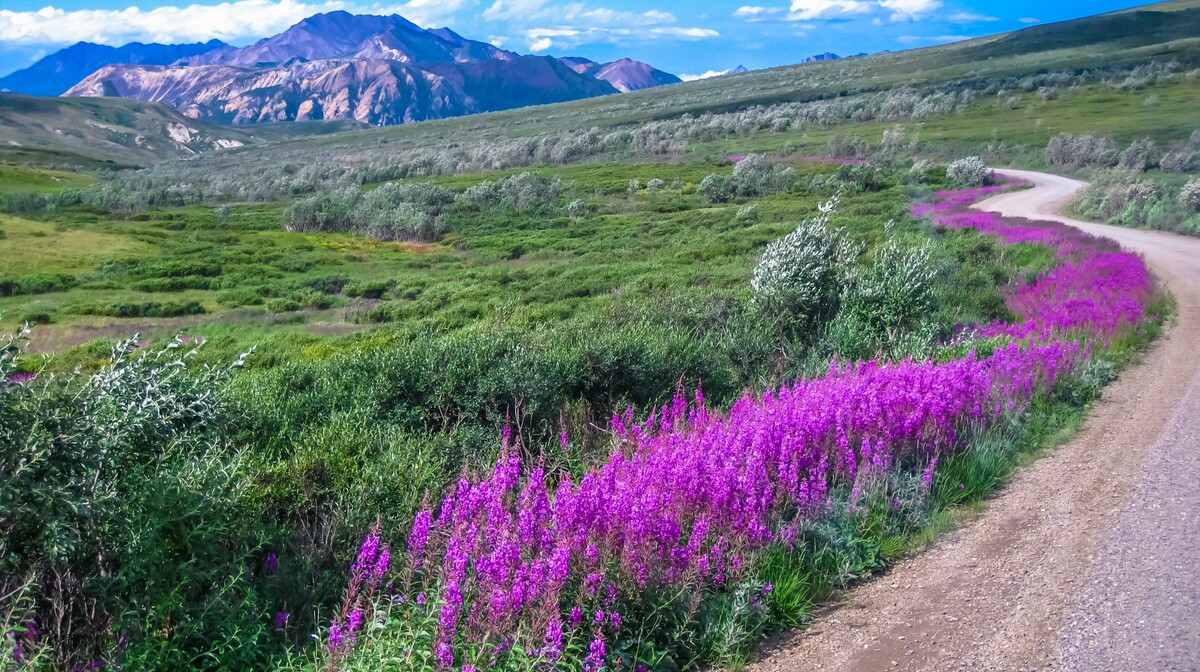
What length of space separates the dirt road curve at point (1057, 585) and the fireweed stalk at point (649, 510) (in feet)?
1.95

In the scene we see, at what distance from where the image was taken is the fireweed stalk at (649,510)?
348cm

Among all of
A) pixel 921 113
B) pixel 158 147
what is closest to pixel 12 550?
pixel 921 113

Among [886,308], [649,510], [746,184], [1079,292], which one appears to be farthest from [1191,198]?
[649,510]

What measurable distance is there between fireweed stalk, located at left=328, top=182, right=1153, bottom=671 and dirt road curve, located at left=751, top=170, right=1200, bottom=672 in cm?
59

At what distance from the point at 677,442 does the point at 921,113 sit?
3260 inches

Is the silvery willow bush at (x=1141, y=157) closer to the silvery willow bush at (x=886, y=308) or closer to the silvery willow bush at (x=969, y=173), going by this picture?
the silvery willow bush at (x=969, y=173)

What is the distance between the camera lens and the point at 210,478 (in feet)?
13.2

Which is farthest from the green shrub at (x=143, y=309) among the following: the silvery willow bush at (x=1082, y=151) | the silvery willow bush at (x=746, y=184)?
the silvery willow bush at (x=1082, y=151)

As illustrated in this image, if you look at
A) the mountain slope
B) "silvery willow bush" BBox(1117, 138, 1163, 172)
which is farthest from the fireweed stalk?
the mountain slope

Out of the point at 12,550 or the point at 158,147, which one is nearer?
the point at 12,550

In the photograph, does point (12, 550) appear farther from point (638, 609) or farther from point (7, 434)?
point (638, 609)

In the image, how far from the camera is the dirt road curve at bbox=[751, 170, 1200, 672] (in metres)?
3.86

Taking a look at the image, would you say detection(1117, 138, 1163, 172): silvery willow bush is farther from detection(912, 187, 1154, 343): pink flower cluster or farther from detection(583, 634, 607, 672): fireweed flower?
detection(583, 634, 607, 672): fireweed flower

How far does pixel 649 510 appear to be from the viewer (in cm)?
423
